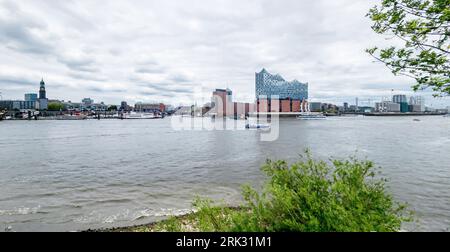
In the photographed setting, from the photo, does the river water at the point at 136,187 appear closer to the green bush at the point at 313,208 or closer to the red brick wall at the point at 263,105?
the green bush at the point at 313,208

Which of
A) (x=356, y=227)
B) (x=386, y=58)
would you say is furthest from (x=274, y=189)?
(x=386, y=58)

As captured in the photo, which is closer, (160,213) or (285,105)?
(160,213)

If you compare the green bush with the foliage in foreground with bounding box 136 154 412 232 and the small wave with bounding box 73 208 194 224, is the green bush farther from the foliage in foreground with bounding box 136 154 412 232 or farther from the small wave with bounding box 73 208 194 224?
the small wave with bounding box 73 208 194 224

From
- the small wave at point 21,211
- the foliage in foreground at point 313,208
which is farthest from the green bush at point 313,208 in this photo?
the small wave at point 21,211

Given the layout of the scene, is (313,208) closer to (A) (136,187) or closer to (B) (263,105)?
(A) (136,187)

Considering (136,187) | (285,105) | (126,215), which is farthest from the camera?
(285,105)

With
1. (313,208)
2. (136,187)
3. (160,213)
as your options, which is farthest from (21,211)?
(313,208)

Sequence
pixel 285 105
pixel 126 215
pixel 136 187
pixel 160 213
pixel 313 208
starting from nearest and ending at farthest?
pixel 313 208, pixel 126 215, pixel 160 213, pixel 136 187, pixel 285 105

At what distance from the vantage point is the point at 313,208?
3826mm

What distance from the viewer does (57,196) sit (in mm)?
15562

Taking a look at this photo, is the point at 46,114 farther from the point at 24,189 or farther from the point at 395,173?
the point at 395,173

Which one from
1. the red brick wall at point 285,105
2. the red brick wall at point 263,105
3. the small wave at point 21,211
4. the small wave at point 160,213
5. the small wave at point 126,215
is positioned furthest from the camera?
the red brick wall at point 285,105

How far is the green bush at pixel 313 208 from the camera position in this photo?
3.67 meters

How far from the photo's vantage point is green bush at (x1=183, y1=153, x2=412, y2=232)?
367 centimetres
